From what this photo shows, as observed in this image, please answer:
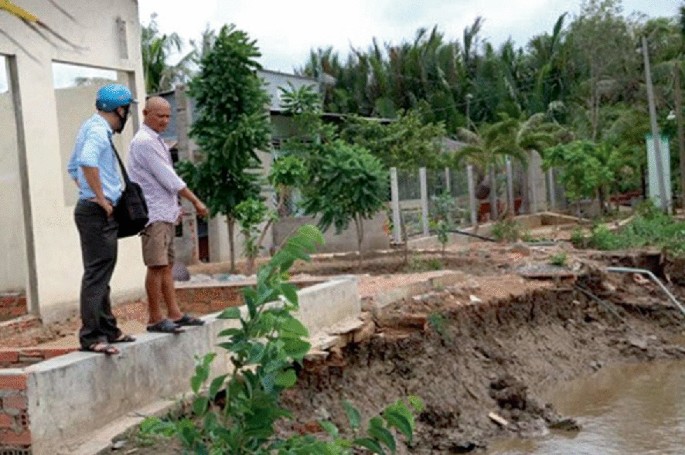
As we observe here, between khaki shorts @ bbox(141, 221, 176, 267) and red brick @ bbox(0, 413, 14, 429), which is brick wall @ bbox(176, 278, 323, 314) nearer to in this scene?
khaki shorts @ bbox(141, 221, 176, 267)

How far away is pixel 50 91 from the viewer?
10.1 meters

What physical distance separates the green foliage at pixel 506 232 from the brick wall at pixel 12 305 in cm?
1412

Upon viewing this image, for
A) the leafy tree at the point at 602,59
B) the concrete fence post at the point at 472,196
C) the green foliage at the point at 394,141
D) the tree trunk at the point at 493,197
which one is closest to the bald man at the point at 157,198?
the concrete fence post at the point at 472,196

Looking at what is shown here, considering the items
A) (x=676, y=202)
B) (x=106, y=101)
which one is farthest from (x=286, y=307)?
(x=676, y=202)

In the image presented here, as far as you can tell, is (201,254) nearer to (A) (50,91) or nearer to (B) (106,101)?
(A) (50,91)

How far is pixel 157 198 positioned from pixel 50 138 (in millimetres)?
3211

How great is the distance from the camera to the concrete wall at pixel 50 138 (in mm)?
9727

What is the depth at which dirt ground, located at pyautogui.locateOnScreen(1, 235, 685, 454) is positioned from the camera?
972 centimetres

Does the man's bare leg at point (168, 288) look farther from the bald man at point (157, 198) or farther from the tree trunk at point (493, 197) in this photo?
the tree trunk at point (493, 197)

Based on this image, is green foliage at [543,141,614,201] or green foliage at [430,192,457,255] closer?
green foliage at [430,192,457,255]

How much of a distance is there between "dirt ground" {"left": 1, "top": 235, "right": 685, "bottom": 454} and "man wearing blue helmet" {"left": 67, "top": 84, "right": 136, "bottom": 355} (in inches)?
32.6

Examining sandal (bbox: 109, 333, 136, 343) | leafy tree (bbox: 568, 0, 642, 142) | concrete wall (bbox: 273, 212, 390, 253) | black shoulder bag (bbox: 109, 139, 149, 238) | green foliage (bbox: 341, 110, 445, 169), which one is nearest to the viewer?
black shoulder bag (bbox: 109, 139, 149, 238)

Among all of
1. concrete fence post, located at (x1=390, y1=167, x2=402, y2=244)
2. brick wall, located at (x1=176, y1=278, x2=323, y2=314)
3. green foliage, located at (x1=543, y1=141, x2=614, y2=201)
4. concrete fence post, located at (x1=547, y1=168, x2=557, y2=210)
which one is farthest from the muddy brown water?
concrete fence post, located at (x1=547, y1=168, x2=557, y2=210)

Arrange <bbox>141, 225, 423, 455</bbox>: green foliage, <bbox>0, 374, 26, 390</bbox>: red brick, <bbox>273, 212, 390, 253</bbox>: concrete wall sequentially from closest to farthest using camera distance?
1. <bbox>141, 225, 423, 455</bbox>: green foliage
2. <bbox>0, 374, 26, 390</bbox>: red brick
3. <bbox>273, 212, 390, 253</bbox>: concrete wall
